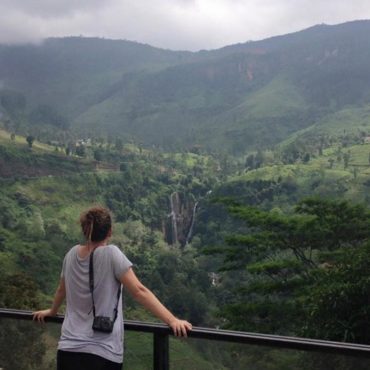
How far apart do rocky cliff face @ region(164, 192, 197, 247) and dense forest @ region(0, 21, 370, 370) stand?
0.69 ft

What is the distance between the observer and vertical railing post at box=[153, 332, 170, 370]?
2.67 metres

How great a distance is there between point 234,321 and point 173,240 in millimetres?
65071

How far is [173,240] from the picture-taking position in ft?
271

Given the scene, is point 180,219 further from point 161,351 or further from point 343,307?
point 161,351

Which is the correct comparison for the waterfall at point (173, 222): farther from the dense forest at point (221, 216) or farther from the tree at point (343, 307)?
the tree at point (343, 307)

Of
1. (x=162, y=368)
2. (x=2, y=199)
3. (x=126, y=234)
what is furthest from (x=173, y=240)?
(x=162, y=368)

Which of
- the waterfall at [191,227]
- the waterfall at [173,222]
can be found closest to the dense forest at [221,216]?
the waterfall at [173,222]

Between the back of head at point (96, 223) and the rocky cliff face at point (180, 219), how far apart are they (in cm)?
7892

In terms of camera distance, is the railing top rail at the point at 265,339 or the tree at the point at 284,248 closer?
the railing top rail at the point at 265,339

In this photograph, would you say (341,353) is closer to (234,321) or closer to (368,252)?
(368,252)

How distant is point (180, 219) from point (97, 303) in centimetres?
8203

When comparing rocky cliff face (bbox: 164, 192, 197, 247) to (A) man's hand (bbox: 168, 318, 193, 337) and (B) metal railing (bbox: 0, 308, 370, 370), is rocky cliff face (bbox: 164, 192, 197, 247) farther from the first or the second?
(A) man's hand (bbox: 168, 318, 193, 337)

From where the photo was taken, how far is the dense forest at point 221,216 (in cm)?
1320

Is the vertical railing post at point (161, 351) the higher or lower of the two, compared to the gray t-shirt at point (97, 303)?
lower
